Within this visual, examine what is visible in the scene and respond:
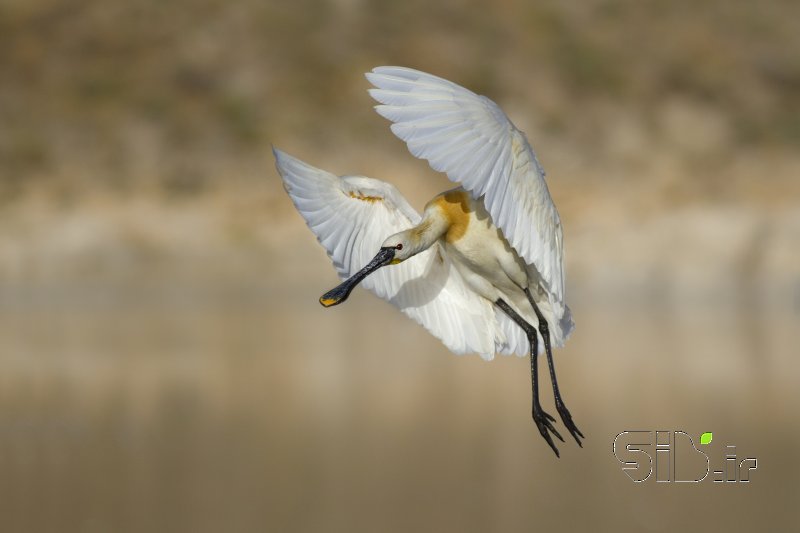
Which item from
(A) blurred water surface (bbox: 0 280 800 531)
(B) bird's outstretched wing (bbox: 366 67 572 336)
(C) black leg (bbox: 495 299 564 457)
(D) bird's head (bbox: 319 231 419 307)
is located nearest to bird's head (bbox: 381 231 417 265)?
(D) bird's head (bbox: 319 231 419 307)

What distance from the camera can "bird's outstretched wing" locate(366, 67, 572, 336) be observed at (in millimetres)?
5012

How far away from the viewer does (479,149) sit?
5.25m

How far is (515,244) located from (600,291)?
17084mm

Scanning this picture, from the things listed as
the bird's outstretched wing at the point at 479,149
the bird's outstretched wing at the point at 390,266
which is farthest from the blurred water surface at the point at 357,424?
the bird's outstretched wing at the point at 479,149

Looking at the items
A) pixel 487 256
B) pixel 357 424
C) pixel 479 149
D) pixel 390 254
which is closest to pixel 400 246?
pixel 390 254

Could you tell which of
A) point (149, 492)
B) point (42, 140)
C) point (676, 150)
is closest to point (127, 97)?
point (42, 140)

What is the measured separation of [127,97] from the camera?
89.5 feet

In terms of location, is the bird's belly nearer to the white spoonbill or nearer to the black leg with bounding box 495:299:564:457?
the white spoonbill

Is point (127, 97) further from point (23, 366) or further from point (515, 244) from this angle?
point (515, 244)

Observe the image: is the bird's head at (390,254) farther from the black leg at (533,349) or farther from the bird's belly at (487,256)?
the black leg at (533,349)

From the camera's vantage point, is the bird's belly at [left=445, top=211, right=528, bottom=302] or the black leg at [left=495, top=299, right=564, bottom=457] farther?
the black leg at [left=495, top=299, right=564, bottom=457]

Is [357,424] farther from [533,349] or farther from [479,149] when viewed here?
[479,149]

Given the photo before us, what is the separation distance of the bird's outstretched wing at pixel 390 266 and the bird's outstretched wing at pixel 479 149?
2.48 ft

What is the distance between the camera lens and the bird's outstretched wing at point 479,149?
5012 millimetres
